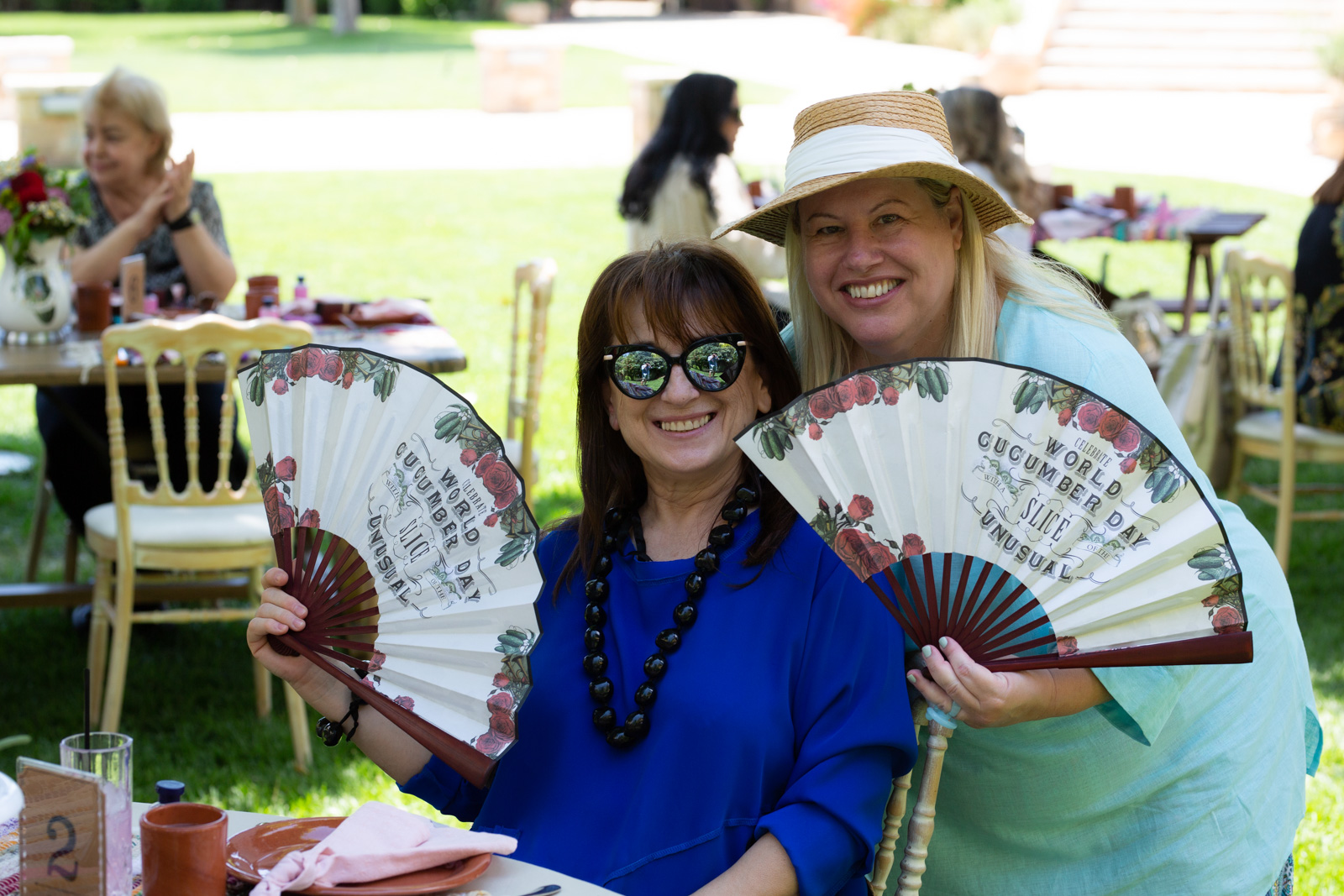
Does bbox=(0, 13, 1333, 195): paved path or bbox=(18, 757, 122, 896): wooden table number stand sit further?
bbox=(0, 13, 1333, 195): paved path

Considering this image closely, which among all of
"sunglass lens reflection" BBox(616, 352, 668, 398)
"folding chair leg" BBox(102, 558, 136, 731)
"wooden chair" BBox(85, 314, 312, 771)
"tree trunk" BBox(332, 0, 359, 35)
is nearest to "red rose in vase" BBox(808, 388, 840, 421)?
"sunglass lens reflection" BBox(616, 352, 668, 398)

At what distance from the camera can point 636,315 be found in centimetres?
201

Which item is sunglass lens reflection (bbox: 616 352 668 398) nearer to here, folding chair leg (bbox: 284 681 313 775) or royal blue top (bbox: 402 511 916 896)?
royal blue top (bbox: 402 511 916 896)

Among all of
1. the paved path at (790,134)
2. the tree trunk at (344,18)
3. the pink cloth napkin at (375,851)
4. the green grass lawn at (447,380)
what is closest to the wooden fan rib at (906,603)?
the pink cloth napkin at (375,851)

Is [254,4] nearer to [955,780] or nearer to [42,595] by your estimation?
[42,595]

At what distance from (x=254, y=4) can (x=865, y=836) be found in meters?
35.2

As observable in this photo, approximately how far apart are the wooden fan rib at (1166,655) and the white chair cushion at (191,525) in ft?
7.99

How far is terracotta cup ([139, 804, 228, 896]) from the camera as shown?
55.9 inches

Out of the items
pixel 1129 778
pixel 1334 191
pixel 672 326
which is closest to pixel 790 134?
pixel 1334 191

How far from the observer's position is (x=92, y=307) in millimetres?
4273

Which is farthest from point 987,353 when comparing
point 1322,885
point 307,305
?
point 307,305

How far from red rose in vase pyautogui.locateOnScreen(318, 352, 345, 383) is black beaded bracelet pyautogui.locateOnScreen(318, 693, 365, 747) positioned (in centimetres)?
43

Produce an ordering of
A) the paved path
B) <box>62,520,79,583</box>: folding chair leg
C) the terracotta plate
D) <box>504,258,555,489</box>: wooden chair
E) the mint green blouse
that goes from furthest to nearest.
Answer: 1. the paved path
2. <box>62,520,79,583</box>: folding chair leg
3. <box>504,258,555,489</box>: wooden chair
4. the mint green blouse
5. the terracotta plate

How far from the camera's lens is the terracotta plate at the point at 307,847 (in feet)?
4.90
